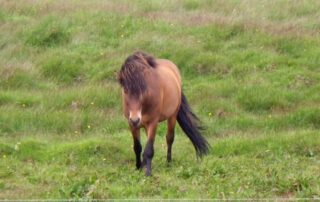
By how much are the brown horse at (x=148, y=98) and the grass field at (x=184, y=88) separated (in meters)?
0.35

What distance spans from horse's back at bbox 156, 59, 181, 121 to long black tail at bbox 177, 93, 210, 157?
16.8 inches

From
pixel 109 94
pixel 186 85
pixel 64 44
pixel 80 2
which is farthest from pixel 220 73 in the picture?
pixel 80 2

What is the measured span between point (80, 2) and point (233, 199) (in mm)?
13406

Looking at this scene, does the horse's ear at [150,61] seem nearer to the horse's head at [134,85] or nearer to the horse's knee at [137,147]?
the horse's head at [134,85]

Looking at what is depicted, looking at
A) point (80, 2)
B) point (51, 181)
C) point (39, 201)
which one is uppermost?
point (39, 201)

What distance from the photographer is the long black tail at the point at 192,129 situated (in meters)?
9.62

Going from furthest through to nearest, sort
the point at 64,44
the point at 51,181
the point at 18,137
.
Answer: the point at 64,44
the point at 18,137
the point at 51,181

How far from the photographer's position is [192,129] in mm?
9711

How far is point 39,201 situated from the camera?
6.71 meters

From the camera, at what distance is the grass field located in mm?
7621

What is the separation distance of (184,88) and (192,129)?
3.68 meters

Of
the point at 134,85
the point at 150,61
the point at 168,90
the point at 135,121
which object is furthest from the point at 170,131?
the point at 135,121

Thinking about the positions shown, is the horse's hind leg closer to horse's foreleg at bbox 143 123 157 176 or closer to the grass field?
the grass field

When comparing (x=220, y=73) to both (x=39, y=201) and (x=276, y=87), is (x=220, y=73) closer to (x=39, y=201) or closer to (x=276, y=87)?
(x=276, y=87)
